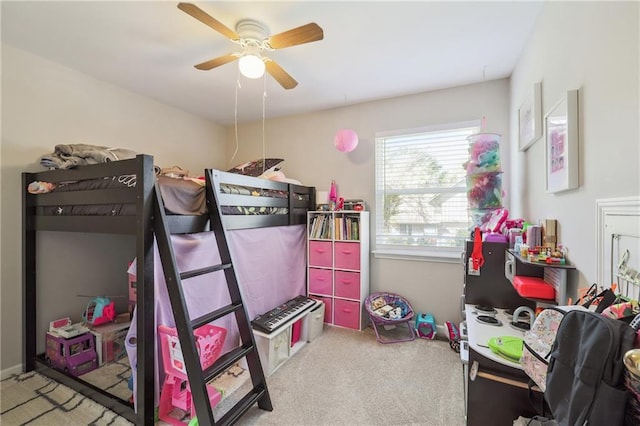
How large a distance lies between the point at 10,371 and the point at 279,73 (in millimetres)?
3074

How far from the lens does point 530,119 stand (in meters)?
1.74

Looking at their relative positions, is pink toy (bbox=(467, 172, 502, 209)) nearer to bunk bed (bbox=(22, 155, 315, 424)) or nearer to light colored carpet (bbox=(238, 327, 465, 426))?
light colored carpet (bbox=(238, 327, 465, 426))

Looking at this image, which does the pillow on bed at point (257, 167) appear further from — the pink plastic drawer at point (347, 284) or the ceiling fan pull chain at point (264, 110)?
the pink plastic drawer at point (347, 284)

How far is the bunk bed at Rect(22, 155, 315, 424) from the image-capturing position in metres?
1.42

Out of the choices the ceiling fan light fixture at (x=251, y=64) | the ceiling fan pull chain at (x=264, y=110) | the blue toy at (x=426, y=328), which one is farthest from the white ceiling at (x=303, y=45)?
the blue toy at (x=426, y=328)

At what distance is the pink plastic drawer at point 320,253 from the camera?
2.91 meters

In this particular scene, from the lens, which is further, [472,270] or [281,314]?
[281,314]

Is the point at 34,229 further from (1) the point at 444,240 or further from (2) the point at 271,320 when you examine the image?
(1) the point at 444,240

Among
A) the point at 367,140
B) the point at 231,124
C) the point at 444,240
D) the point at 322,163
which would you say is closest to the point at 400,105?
the point at 367,140

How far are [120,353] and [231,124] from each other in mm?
3029

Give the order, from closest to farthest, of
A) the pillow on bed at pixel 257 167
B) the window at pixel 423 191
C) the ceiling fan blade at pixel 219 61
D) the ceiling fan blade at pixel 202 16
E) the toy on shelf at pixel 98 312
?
the ceiling fan blade at pixel 202 16 < the ceiling fan blade at pixel 219 61 < the toy on shelf at pixel 98 312 < the window at pixel 423 191 < the pillow on bed at pixel 257 167

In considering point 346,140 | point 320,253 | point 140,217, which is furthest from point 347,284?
point 140,217

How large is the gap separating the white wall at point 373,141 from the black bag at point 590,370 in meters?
2.11

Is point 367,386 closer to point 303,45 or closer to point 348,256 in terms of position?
point 348,256
